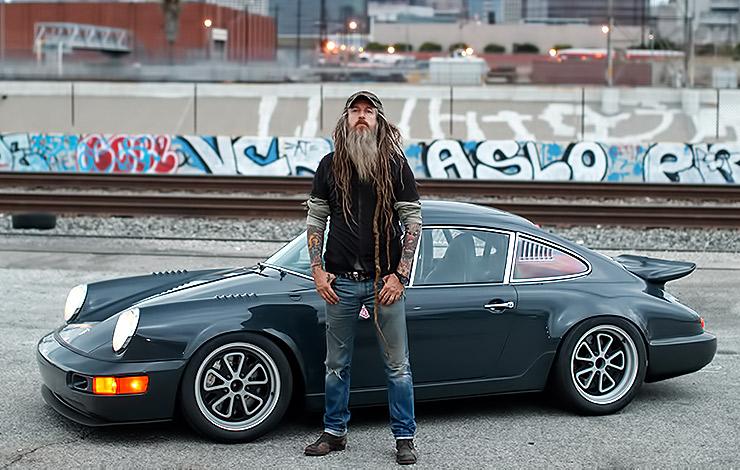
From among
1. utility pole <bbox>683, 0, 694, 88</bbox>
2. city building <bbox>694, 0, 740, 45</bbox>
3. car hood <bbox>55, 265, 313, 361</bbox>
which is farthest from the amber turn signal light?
city building <bbox>694, 0, 740, 45</bbox>

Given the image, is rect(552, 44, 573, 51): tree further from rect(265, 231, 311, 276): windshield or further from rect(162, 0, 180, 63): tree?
rect(265, 231, 311, 276): windshield

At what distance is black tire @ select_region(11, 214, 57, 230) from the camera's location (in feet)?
48.9

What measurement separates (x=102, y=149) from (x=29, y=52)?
29138mm

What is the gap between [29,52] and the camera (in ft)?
171

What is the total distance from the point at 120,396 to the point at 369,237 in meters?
1.50

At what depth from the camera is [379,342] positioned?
5.55m

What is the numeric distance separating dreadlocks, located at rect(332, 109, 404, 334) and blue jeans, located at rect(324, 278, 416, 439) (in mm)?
111

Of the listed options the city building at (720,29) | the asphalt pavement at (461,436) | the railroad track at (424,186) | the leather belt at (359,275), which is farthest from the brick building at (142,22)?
the leather belt at (359,275)

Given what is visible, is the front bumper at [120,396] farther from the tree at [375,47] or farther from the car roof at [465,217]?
the tree at [375,47]

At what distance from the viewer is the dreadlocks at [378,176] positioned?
210 inches

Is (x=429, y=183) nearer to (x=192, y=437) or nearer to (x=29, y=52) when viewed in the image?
(x=192, y=437)

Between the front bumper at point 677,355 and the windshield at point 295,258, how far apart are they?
6.78 feet

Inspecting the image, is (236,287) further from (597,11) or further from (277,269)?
(597,11)

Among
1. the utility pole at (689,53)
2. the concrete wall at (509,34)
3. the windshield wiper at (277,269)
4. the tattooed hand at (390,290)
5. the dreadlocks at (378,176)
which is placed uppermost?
the concrete wall at (509,34)
